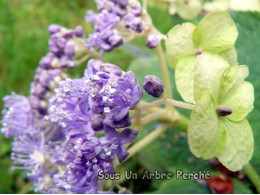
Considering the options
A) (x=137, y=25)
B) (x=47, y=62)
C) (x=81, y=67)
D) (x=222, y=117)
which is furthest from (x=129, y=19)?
(x=81, y=67)

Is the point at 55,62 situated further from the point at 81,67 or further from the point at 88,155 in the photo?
the point at 81,67

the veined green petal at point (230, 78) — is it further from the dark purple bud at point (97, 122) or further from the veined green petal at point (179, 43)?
the dark purple bud at point (97, 122)

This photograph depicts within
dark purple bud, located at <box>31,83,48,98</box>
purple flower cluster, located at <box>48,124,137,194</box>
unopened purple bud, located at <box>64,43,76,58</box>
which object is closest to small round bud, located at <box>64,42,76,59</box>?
unopened purple bud, located at <box>64,43,76,58</box>

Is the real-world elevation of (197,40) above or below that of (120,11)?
below

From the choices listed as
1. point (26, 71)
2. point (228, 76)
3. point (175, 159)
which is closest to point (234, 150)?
point (228, 76)

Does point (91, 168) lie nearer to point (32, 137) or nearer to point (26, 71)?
point (32, 137)

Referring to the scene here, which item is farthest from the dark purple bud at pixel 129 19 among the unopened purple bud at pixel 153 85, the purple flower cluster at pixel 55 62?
the unopened purple bud at pixel 153 85

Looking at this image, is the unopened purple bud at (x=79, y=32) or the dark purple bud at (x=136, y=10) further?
the unopened purple bud at (x=79, y=32)
